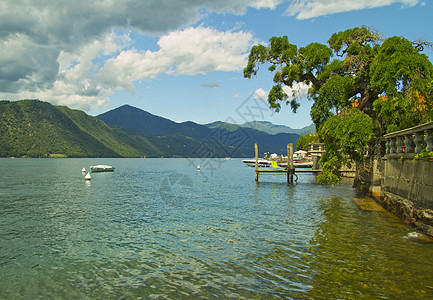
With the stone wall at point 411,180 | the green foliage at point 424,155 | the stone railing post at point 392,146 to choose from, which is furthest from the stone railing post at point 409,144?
the stone railing post at point 392,146

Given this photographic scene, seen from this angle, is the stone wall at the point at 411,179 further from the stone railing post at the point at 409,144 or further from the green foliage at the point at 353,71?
the green foliage at the point at 353,71

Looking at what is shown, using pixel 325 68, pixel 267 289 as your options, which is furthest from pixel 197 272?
pixel 325 68

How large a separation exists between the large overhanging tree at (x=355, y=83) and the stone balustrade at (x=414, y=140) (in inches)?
120

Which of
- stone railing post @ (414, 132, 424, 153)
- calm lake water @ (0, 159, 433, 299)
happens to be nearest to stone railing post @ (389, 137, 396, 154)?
calm lake water @ (0, 159, 433, 299)

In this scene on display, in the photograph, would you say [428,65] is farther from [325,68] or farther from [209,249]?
[209,249]

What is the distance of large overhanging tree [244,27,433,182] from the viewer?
21500mm

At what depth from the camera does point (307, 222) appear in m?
17.8

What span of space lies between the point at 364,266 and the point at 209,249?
19.3 feet

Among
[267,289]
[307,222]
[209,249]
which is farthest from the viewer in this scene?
[307,222]

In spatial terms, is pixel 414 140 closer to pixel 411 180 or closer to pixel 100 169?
pixel 411 180

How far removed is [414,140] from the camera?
14328 millimetres

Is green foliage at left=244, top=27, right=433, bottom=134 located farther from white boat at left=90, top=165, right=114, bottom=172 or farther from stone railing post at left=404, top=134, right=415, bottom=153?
white boat at left=90, top=165, right=114, bottom=172

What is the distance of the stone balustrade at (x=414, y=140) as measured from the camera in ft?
41.5

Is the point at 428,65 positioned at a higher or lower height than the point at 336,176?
higher
